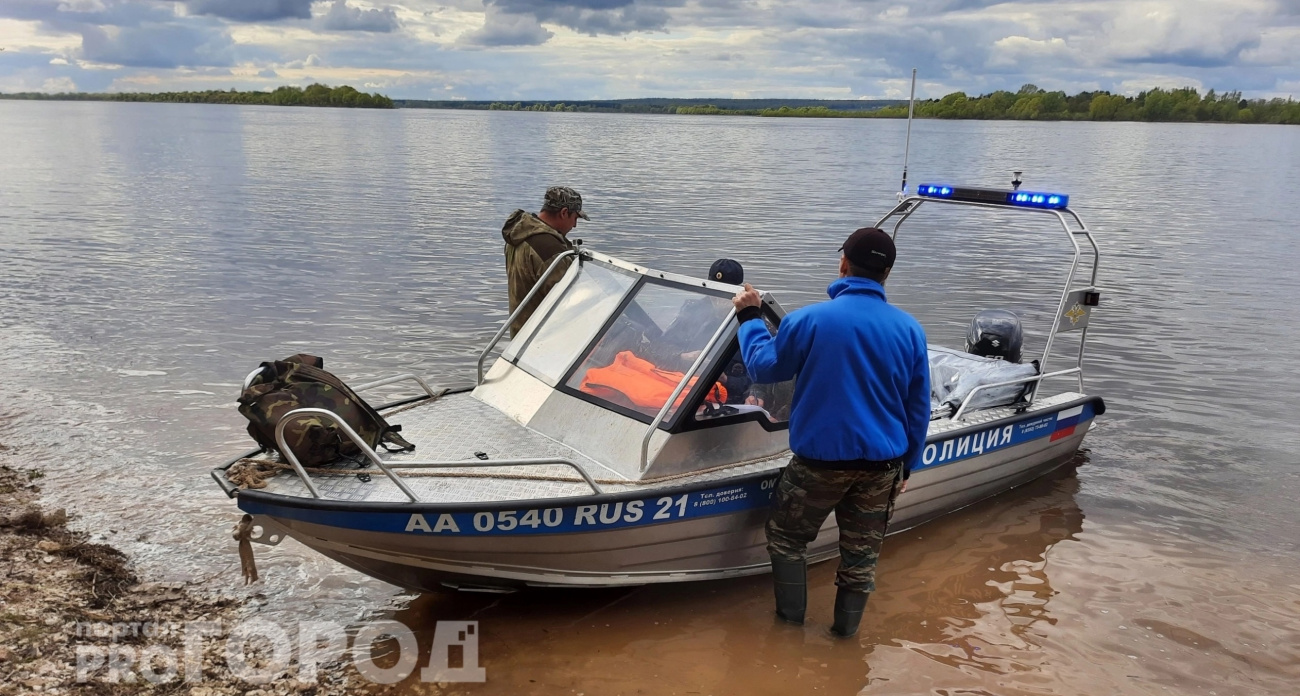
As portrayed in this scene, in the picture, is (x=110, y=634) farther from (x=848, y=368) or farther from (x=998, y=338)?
(x=998, y=338)

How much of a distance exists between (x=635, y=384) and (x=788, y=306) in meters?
8.60

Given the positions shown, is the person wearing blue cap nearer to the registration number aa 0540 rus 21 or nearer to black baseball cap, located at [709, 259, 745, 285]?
black baseball cap, located at [709, 259, 745, 285]

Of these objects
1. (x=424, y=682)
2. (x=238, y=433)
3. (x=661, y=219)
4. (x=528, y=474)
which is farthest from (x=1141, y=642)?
(x=661, y=219)

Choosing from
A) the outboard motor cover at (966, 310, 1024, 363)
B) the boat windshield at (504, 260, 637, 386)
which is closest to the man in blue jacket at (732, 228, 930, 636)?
the boat windshield at (504, 260, 637, 386)

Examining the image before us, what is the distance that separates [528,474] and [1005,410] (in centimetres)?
390

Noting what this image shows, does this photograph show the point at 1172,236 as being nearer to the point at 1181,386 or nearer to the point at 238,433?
the point at 1181,386

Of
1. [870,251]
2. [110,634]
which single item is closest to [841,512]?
[870,251]

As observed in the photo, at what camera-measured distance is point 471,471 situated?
4.99m

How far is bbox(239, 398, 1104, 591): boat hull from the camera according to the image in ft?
14.6

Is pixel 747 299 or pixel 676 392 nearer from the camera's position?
pixel 747 299

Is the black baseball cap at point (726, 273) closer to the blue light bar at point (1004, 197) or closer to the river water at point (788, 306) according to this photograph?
the river water at point (788, 306)

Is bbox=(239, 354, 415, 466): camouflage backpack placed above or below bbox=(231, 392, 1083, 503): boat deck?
above

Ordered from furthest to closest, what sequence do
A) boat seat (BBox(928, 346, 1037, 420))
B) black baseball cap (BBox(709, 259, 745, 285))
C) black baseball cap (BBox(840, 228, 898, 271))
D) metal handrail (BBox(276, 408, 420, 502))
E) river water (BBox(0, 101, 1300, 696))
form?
boat seat (BBox(928, 346, 1037, 420))
black baseball cap (BBox(709, 259, 745, 285))
river water (BBox(0, 101, 1300, 696))
black baseball cap (BBox(840, 228, 898, 271))
metal handrail (BBox(276, 408, 420, 502))

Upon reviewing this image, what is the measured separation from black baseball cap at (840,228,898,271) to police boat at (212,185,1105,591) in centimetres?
80
